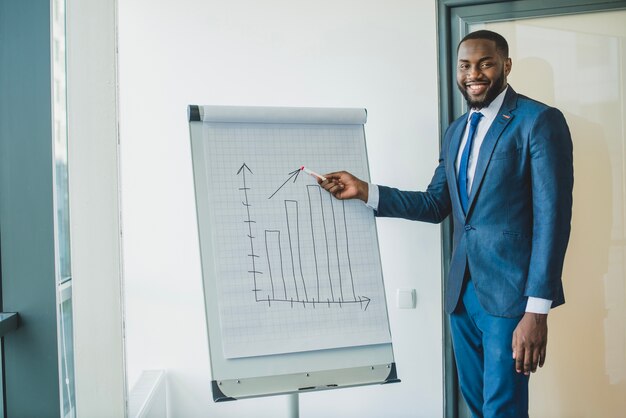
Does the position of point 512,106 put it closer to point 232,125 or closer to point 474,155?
point 474,155

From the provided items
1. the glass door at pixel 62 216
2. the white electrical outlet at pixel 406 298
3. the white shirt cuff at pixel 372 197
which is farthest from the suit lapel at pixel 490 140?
the glass door at pixel 62 216

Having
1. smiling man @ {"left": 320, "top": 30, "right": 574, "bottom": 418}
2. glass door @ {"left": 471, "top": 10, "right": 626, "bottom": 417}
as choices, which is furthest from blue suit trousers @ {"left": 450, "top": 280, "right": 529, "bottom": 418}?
glass door @ {"left": 471, "top": 10, "right": 626, "bottom": 417}

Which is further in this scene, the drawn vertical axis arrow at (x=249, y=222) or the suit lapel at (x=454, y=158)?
the suit lapel at (x=454, y=158)

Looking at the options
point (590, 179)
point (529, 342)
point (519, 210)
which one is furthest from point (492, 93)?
point (529, 342)

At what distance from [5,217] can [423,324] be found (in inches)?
62.5

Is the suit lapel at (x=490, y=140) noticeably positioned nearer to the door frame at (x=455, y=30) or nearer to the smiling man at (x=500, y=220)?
the smiling man at (x=500, y=220)

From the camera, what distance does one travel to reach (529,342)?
Result: 5.25 feet

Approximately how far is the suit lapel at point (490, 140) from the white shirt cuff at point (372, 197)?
301 mm

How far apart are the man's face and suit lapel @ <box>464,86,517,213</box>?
67mm

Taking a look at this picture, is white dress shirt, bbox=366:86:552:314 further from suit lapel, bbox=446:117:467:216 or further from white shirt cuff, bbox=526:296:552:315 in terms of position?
white shirt cuff, bbox=526:296:552:315

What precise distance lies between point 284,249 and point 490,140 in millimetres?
728

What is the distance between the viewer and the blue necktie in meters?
1.81

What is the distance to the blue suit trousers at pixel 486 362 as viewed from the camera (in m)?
1.67

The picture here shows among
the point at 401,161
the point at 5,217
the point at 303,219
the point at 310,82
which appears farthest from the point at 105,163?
the point at 401,161
